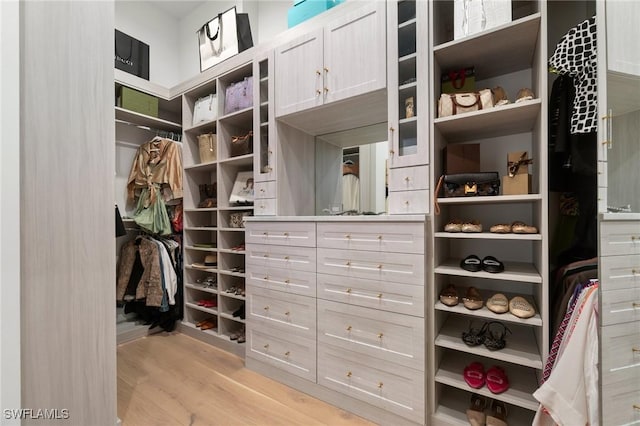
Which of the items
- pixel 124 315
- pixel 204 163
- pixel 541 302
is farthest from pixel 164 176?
pixel 541 302

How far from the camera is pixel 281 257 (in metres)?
1.93

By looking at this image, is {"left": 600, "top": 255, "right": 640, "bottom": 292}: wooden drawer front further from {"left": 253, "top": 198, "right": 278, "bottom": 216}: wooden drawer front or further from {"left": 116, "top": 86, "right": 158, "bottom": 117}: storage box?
{"left": 116, "top": 86, "right": 158, "bottom": 117}: storage box

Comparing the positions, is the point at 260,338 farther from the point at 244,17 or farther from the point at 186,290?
the point at 244,17

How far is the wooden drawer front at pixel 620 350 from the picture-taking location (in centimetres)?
94

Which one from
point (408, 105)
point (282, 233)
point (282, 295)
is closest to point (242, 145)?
point (282, 233)

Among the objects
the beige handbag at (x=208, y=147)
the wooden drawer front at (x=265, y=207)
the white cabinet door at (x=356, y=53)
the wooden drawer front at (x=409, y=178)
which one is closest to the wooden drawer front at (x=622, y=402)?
the wooden drawer front at (x=409, y=178)

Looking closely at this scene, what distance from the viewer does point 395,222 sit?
151 cm

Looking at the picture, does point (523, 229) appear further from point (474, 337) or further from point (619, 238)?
point (474, 337)

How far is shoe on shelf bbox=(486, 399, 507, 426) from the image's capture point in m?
1.36

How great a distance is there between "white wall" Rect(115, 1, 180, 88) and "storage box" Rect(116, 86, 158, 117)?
63 cm

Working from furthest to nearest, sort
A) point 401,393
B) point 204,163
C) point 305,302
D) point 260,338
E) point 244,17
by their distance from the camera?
point 204,163
point 244,17
point 260,338
point 305,302
point 401,393

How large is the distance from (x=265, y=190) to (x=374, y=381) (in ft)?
4.68

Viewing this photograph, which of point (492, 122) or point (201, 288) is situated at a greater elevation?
point (492, 122)

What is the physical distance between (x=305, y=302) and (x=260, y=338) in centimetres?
52
